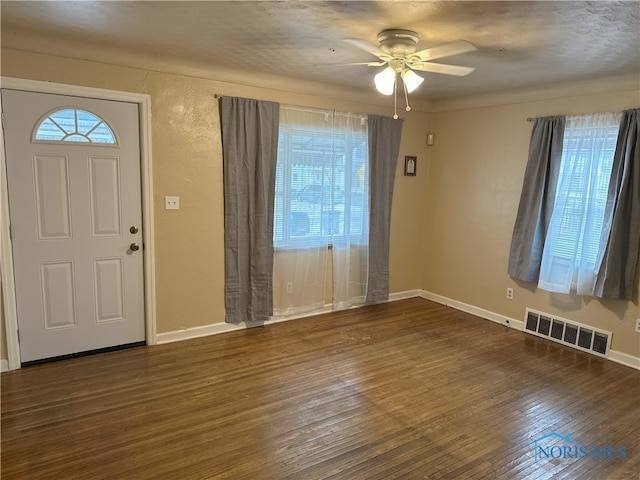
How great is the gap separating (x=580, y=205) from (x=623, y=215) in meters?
0.35

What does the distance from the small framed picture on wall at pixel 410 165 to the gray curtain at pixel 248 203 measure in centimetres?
179

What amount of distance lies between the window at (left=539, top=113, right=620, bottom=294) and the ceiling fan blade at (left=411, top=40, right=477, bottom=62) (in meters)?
1.99

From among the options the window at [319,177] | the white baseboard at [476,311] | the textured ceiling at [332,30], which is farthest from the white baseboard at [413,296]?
the textured ceiling at [332,30]

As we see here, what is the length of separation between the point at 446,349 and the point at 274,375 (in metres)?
1.62

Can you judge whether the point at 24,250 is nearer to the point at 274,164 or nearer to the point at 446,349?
the point at 274,164

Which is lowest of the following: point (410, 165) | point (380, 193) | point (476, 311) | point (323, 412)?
point (323, 412)

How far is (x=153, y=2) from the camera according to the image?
2203 mm

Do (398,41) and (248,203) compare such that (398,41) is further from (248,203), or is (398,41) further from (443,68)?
(248,203)

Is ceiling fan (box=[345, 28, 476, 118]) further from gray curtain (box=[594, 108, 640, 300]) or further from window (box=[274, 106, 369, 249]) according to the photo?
gray curtain (box=[594, 108, 640, 300])

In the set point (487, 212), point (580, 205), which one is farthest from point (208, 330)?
point (580, 205)

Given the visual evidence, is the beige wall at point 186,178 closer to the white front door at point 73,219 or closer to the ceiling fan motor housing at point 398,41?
the white front door at point 73,219

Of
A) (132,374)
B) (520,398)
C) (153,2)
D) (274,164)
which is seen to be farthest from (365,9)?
(132,374)

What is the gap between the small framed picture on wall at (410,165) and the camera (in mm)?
4956

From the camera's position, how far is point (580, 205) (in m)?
3.70
